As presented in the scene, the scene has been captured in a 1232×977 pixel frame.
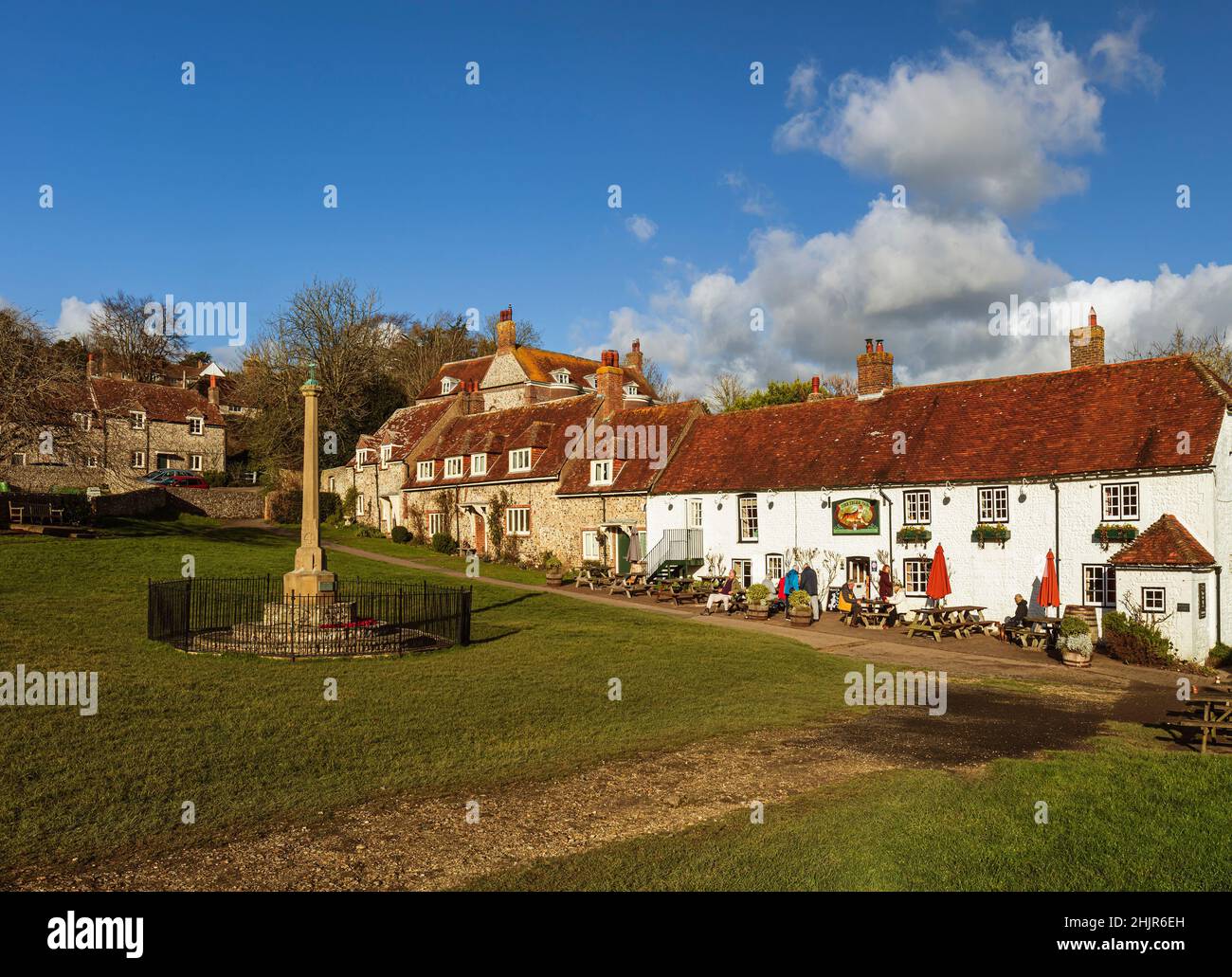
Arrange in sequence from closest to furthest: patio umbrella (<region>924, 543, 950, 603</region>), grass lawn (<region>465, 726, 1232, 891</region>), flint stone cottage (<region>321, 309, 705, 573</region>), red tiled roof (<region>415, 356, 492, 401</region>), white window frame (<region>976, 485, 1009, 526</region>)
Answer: grass lawn (<region>465, 726, 1232, 891</region>) → patio umbrella (<region>924, 543, 950, 603</region>) → white window frame (<region>976, 485, 1009, 526</region>) → flint stone cottage (<region>321, 309, 705, 573</region>) → red tiled roof (<region>415, 356, 492, 401</region>)

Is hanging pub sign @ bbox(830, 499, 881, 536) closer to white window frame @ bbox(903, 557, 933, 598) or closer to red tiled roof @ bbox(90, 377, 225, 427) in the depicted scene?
white window frame @ bbox(903, 557, 933, 598)

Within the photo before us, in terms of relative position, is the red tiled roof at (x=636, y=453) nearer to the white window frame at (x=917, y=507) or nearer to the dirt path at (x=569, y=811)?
the white window frame at (x=917, y=507)

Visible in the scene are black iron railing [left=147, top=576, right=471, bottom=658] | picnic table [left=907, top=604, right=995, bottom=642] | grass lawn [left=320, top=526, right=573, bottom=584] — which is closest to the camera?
black iron railing [left=147, top=576, right=471, bottom=658]

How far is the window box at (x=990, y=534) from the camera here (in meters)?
26.6

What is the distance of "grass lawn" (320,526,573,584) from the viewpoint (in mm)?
38031

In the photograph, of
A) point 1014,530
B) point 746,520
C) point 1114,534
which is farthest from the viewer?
point 746,520

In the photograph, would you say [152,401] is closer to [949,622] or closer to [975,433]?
[975,433]

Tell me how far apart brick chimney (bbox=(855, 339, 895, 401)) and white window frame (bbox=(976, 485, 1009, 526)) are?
26.2 ft

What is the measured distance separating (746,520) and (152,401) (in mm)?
46367

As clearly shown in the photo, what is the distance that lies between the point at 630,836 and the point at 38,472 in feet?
173

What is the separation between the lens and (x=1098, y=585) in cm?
2483

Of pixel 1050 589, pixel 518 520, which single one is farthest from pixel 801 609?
pixel 518 520

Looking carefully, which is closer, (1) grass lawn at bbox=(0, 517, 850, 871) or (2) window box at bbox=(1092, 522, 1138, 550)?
(1) grass lawn at bbox=(0, 517, 850, 871)

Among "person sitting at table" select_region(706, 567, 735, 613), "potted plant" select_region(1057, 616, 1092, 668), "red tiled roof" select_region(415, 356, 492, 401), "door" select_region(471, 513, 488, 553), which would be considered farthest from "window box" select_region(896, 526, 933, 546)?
"red tiled roof" select_region(415, 356, 492, 401)
